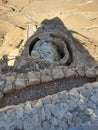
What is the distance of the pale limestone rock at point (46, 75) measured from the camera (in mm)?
4258

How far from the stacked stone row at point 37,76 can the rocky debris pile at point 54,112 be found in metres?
0.51

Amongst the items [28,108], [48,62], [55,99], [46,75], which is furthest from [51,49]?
[28,108]

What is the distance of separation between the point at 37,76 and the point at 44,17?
7.64 feet

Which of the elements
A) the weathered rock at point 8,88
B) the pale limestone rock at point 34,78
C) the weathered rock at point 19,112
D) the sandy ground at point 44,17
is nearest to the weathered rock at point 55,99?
the weathered rock at point 19,112

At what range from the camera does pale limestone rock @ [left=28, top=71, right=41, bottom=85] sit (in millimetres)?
4188

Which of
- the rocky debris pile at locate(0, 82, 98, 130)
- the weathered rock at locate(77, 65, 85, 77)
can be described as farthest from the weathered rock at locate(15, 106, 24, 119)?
the weathered rock at locate(77, 65, 85, 77)

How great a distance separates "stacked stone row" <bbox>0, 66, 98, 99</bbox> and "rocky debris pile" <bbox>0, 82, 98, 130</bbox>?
0.51m

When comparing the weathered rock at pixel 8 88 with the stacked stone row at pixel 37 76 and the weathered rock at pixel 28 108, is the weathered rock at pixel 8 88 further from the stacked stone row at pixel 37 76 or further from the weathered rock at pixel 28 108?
the weathered rock at pixel 28 108

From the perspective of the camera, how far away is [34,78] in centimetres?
424

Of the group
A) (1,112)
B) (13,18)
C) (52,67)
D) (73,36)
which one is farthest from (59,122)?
(13,18)

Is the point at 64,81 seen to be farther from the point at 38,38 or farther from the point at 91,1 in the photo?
the point at 91,1

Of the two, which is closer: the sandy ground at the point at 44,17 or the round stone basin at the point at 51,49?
the round stone basin at the point at 51,49

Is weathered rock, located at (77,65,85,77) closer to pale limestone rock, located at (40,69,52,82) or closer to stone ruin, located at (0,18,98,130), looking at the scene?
stone ruin, located at (0,18,98,130)

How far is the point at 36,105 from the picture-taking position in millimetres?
3627
